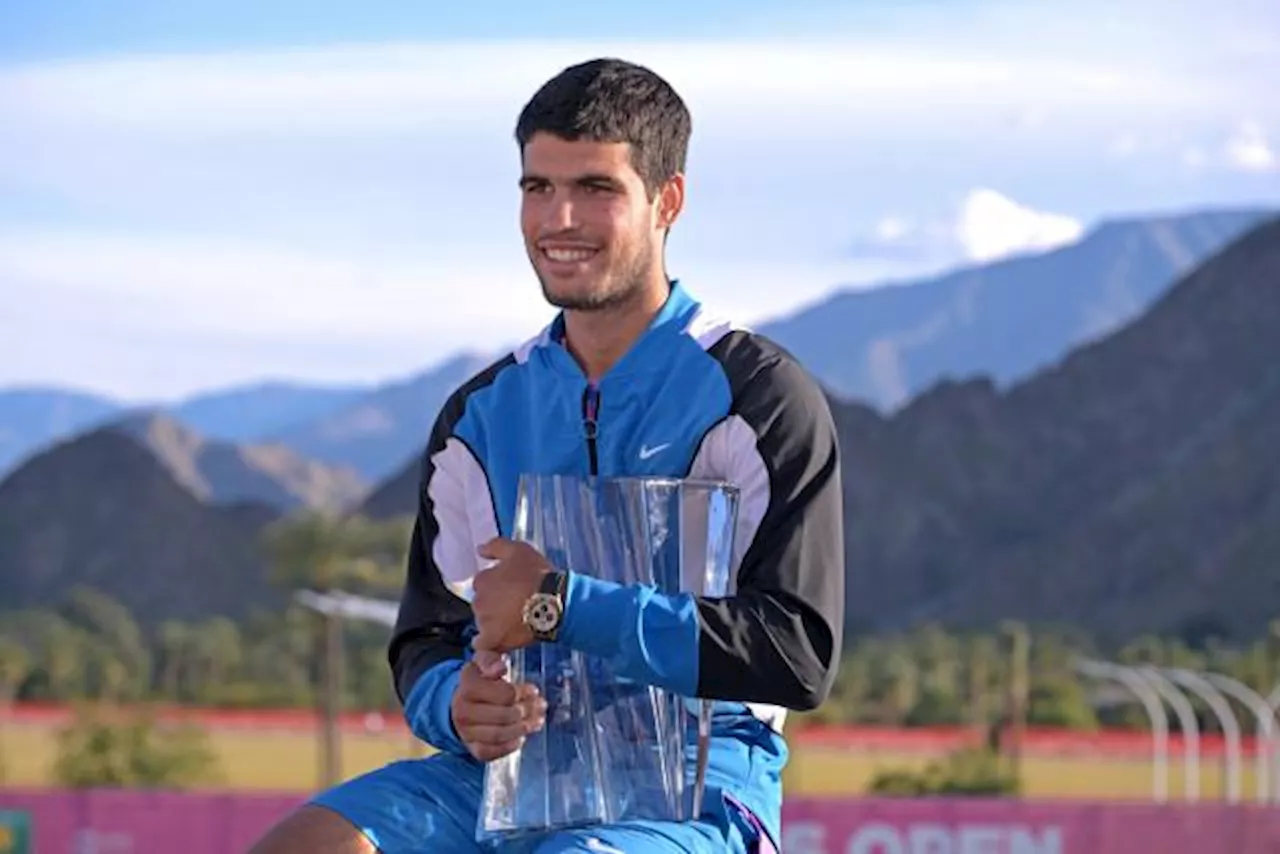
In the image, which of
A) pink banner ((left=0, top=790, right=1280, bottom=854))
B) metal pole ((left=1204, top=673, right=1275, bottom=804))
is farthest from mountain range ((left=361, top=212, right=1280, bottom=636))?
pink banner ((left=0, top=790, right=1280, bottom=854))

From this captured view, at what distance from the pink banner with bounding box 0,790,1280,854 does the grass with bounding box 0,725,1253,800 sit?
55.9 metres

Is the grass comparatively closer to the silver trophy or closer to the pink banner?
the pink banner

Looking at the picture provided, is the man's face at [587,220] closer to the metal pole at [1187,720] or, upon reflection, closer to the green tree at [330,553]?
the metal pole at [1187,720]

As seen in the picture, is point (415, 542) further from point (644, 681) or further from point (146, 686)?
point (146, 686)

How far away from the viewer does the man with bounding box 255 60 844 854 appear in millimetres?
4145

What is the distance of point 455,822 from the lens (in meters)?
4.33

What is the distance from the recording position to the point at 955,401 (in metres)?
130

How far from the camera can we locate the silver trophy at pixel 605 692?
421 cm

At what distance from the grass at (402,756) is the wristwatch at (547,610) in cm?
7474

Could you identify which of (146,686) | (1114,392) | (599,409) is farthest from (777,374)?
(1114,392)

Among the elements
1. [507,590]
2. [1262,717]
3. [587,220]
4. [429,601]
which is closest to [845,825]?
[429,601]

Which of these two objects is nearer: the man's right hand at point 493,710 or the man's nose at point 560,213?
the man's right hand at point 493,710

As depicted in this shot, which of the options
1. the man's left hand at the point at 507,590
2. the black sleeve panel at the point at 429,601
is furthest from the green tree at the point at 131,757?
the man's left hand at the point at 507,590

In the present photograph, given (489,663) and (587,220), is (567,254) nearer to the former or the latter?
(587,220)
